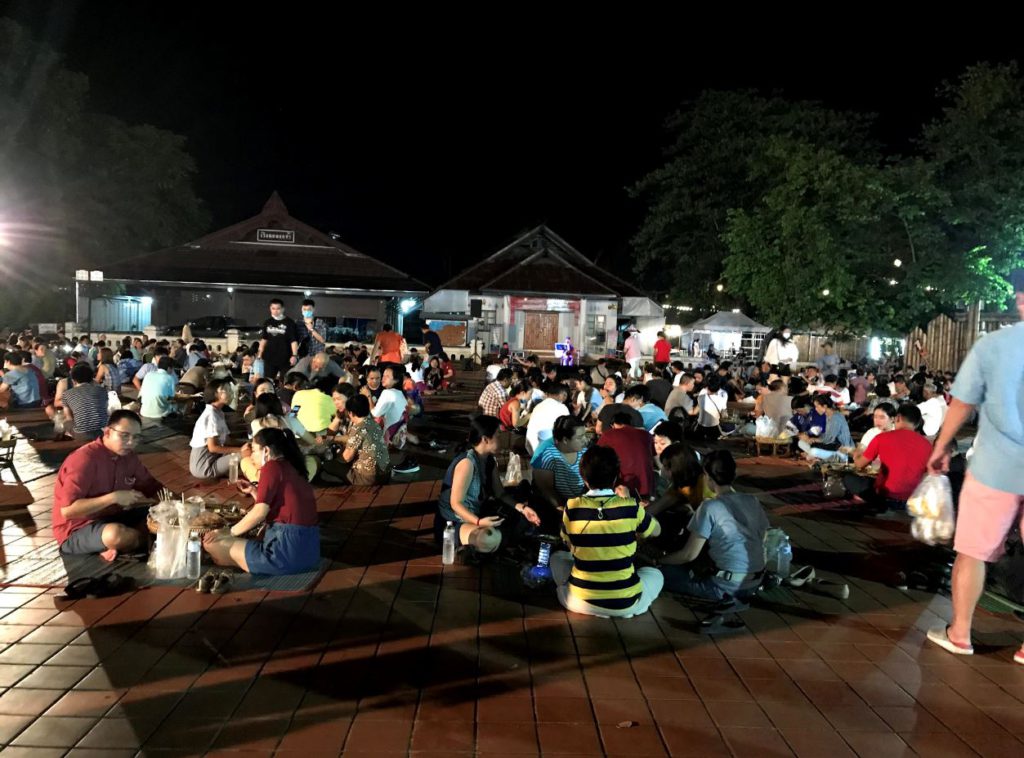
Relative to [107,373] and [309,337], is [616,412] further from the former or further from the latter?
[107,373]

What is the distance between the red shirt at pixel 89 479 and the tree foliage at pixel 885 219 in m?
21.9

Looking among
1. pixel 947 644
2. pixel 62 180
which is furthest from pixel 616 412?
pixel 62 180

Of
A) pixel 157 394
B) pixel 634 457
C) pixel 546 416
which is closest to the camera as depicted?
pixel 634 457

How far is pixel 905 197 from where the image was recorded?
22.3 meters

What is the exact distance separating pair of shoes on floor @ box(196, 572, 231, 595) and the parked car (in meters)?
26.7

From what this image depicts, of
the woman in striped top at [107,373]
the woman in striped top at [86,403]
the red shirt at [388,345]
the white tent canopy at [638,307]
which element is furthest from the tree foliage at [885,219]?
the woman in striped top at [86,403]

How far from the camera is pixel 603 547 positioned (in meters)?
4.81

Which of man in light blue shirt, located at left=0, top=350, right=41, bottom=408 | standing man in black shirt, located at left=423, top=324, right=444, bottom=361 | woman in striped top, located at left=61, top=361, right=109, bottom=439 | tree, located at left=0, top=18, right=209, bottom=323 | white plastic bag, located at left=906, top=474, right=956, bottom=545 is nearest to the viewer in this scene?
white plastic bag, located at left=906, top=474, right=956, bottom=545

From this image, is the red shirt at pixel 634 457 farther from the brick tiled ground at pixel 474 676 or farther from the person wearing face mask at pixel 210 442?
the person wearing face mask at pixel 210 442

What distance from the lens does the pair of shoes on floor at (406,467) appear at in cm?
945

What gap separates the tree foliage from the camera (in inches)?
834

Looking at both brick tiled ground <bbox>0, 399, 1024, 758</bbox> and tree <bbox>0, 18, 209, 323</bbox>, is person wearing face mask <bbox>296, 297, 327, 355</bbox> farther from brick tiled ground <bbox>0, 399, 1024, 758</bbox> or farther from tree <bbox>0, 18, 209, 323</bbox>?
tree <bbox>0, 18, 209, 323</bbox>

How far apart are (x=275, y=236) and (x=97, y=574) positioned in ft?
99.4

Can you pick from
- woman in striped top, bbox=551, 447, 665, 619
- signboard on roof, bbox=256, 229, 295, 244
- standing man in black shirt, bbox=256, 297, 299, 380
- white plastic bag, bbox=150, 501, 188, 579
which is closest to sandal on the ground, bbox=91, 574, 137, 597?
white plastic bag, bbox=150, 501, 188, 579
